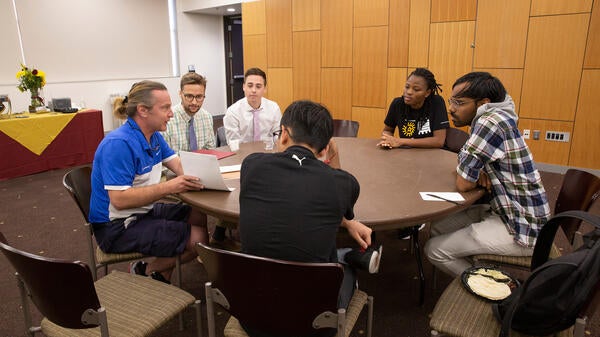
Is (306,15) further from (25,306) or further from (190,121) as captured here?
(25,306)

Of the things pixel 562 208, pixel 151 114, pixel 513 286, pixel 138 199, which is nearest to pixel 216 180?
pixel 138 199

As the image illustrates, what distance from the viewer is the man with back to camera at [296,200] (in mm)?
1249

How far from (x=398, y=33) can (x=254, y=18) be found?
2905 mm

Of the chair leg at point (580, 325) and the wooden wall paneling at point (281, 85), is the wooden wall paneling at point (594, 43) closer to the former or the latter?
the wooden wall paneling at point (281, 85)

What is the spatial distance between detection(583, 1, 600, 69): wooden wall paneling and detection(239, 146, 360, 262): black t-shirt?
4.73 m

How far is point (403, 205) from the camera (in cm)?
178

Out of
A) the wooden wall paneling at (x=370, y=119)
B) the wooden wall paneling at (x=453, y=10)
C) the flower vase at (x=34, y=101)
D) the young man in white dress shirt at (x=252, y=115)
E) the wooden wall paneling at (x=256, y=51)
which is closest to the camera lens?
the young man in white dress shirt at (x=252, y=115)

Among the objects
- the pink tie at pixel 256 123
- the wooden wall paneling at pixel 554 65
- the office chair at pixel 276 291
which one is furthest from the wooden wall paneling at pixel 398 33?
the office chair at pixel 276 291

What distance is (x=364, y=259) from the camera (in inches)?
60.6

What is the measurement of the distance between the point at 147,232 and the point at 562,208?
2140mm

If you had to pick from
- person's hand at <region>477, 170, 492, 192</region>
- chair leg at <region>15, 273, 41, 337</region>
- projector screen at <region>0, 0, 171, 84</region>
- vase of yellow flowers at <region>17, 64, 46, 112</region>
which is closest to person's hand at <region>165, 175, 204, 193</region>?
chair leg at <region>15, 273, 41, 337</region>

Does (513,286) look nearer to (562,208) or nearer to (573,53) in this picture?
(562,208)

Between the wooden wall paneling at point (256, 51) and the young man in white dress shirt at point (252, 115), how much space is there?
13.7 feet

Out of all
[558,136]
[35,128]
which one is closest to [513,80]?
[558,136]
